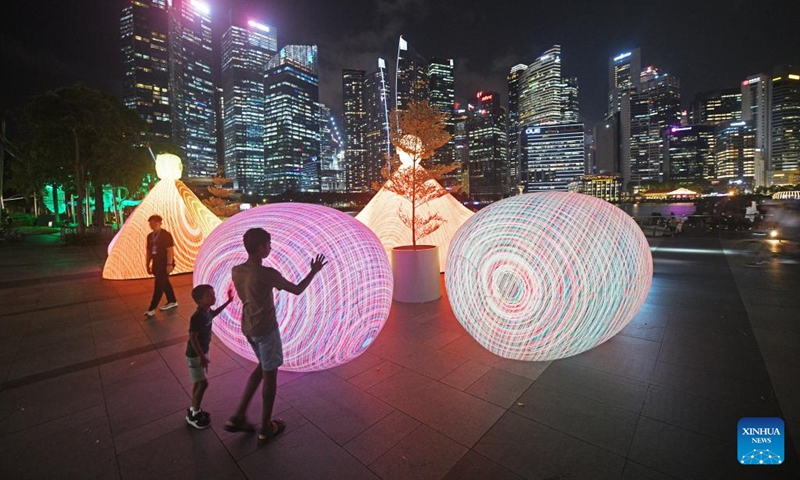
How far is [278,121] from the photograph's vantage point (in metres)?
168

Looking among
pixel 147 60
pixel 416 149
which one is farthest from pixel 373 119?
pixel 416 149

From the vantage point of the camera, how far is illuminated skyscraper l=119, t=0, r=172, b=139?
99438 mm

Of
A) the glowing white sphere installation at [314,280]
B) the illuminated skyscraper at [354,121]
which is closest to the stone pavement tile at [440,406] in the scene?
the glowing white sphere installation at [314,280]

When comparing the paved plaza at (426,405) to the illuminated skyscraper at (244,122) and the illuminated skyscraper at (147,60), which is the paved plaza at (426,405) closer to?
the illuminated skyscraper at (147,60)

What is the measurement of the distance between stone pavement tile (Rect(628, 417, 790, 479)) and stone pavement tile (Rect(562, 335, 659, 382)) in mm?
1049

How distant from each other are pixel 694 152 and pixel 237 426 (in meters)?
204

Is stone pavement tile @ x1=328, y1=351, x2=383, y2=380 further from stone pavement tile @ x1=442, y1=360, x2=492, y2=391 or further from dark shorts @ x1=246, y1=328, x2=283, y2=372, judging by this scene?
dark shorts @ x1=246, y1=328, x2=283, y2=372

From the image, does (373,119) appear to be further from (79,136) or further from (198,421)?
(198,421)

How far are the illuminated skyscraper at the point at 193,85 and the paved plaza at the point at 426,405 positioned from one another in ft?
475

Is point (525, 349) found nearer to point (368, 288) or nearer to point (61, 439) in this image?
point (368, 288)

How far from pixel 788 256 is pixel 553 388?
13498 mm

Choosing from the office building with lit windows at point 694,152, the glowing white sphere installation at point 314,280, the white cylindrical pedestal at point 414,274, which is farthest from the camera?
the office building with lit windows at point 694,152

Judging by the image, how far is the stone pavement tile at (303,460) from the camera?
2.75 metres

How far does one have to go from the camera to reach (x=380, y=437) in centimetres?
317
